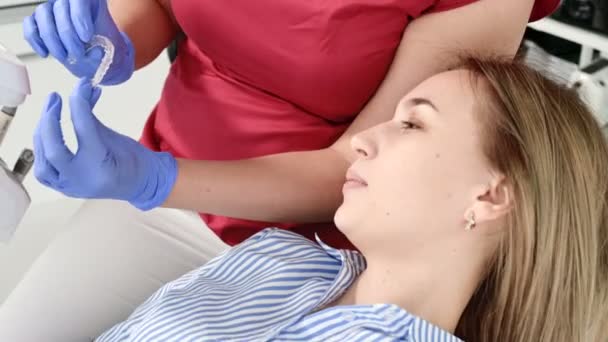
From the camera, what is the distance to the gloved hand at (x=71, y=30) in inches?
40.6

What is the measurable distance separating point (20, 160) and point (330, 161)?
0.44 metres

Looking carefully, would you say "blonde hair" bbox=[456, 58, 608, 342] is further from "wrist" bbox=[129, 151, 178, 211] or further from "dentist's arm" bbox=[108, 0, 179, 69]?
"dentist's arm" bbox=[108, 0, 179, 69]

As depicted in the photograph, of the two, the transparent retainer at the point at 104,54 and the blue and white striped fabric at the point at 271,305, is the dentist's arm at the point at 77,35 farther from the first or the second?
the blue and white striped fabric at the point at 271,305

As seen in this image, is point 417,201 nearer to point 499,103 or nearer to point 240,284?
point 499,103

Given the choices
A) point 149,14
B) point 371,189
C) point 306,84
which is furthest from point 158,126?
point 371,189

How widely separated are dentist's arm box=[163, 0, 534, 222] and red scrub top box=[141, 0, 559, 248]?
23 mm

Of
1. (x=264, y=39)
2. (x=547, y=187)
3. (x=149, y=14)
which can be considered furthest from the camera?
(x=149, y=14)

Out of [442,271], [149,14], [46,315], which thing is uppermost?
[149,14]

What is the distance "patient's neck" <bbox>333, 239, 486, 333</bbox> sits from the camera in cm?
100

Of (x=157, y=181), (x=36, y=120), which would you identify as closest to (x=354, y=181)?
(x=157, y=181)

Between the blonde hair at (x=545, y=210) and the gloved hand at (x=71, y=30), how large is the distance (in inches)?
19.9

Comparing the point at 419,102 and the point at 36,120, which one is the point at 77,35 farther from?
the point at 36,120

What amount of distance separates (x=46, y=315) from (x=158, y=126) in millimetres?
Answer: 382

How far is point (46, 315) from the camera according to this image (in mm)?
1222
